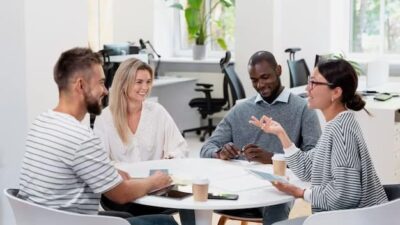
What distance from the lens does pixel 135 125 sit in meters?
3.33

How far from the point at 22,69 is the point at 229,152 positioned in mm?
1072

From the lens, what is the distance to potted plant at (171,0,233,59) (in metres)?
8.07

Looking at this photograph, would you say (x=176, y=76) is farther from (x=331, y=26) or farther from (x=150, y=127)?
(x=150, y=127)

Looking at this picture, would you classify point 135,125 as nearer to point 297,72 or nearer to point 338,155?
point 338,155

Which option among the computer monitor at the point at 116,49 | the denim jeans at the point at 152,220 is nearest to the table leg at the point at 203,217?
the denim jeans at the point at 152,220

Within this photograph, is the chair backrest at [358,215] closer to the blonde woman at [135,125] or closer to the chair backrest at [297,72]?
the blonde woman at [135,125]

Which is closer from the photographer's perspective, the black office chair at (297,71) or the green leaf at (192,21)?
the black office chair at (297,71)

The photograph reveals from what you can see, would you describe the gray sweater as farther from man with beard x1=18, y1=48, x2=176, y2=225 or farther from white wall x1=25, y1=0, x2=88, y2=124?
man with beard x1=18, y1=48, x2=176, y2=225

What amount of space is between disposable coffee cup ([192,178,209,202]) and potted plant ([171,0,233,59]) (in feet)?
19.2

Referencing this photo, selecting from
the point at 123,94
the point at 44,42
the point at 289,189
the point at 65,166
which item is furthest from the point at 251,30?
the point at 65,166

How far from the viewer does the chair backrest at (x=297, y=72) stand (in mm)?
6551

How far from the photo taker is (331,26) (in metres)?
7.62

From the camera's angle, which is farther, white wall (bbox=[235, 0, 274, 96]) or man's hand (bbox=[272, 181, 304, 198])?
white wall (bbox=[235, 0, 274, 96])

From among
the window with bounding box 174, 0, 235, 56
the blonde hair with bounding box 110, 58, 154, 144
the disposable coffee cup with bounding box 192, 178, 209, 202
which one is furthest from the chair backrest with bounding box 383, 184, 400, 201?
the window with bounding box 174, 0, 235, 56
